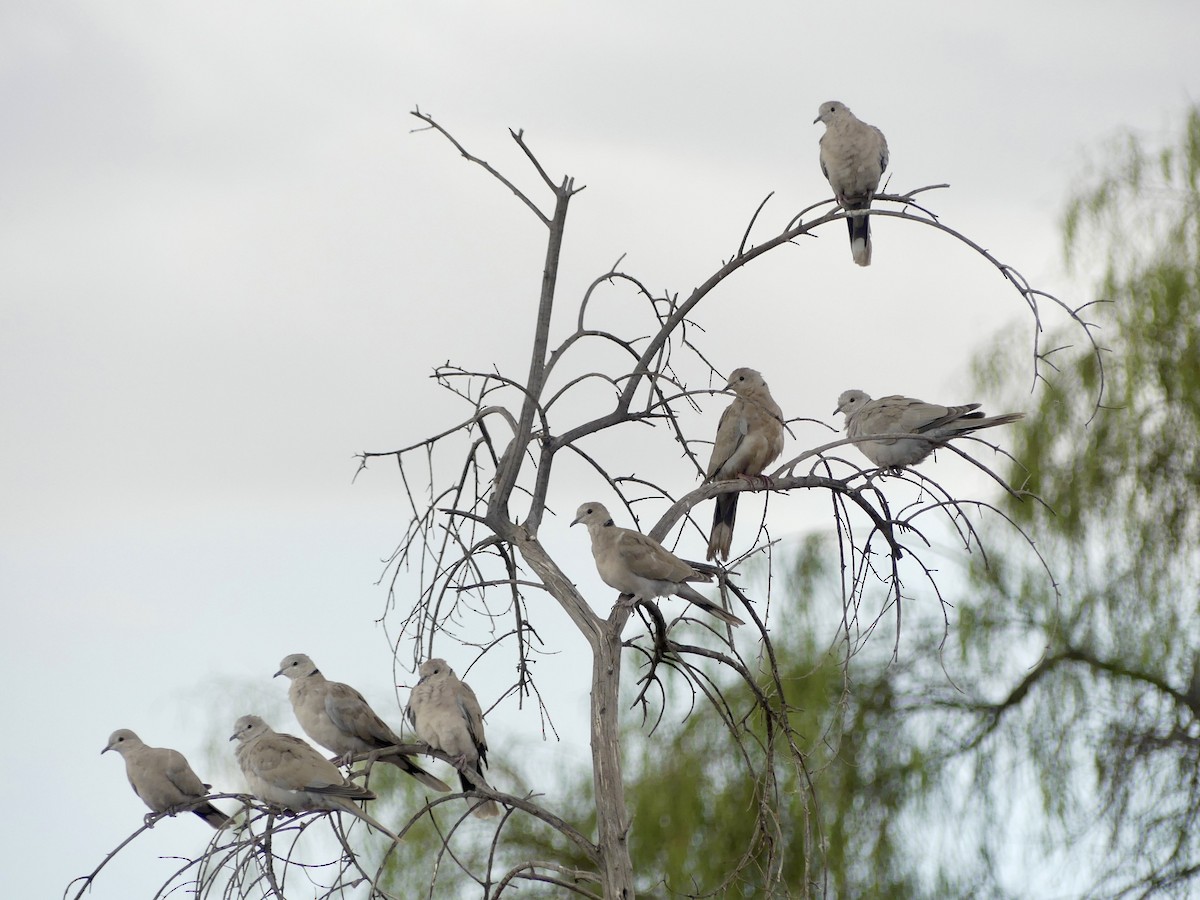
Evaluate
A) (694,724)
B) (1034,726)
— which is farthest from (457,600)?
(1034,726)

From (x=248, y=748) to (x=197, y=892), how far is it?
916 millimetres

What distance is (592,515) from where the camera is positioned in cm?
343

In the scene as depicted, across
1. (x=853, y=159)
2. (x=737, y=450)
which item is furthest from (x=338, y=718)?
(x=853, y=159)

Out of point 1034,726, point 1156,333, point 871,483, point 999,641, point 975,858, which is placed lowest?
point 975,858

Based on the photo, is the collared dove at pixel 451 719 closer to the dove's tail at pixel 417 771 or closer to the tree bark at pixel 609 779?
the dove's tail at pixel 417 771

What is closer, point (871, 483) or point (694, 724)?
point (871, 483)

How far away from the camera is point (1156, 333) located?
561cm

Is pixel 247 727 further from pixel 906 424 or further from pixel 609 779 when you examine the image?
pixel 906 424

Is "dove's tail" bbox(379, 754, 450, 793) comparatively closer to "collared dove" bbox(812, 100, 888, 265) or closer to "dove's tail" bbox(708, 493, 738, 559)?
"dove's tail" bbox(708, 493, 738, 559)

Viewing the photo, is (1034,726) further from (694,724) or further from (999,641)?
(694,724)

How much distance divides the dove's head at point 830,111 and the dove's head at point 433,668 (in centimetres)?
239

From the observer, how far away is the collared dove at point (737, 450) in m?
3.48

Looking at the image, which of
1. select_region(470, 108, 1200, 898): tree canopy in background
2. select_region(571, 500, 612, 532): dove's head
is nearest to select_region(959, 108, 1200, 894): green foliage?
select_region(470, 108, 1200, 898): tree canopy in background

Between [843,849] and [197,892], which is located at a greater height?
[197,892]
